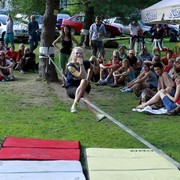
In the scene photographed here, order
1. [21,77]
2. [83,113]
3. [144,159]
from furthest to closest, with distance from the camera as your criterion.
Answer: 1. [21,77]
2. [83,113]
3. [144,159]

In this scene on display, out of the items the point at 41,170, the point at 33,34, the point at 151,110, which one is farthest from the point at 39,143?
the point at 33,34

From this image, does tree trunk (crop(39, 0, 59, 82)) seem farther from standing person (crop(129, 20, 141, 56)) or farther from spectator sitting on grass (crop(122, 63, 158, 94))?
standing person (crop(129, 20, 141, 56))

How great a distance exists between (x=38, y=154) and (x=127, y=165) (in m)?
1.17

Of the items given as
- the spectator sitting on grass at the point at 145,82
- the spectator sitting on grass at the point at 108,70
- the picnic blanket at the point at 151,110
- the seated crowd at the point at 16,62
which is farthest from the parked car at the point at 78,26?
the picnic blanket at the point at 151,110

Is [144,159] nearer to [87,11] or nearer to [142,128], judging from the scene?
[142,128]

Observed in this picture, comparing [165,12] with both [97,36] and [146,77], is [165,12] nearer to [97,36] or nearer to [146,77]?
[146,77]

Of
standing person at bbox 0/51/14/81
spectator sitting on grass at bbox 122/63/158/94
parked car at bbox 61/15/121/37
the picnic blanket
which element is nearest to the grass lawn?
the picnic blanket

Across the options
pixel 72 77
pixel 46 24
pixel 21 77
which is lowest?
pixel 21 77

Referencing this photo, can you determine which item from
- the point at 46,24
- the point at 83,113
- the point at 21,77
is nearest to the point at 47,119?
the point at 83,113

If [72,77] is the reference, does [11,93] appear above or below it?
below

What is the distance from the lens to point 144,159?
5.75 m

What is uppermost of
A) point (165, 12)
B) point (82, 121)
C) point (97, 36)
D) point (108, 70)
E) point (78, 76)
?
point (165, 12)

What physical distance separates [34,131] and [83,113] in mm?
1674

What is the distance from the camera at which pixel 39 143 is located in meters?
6.35
